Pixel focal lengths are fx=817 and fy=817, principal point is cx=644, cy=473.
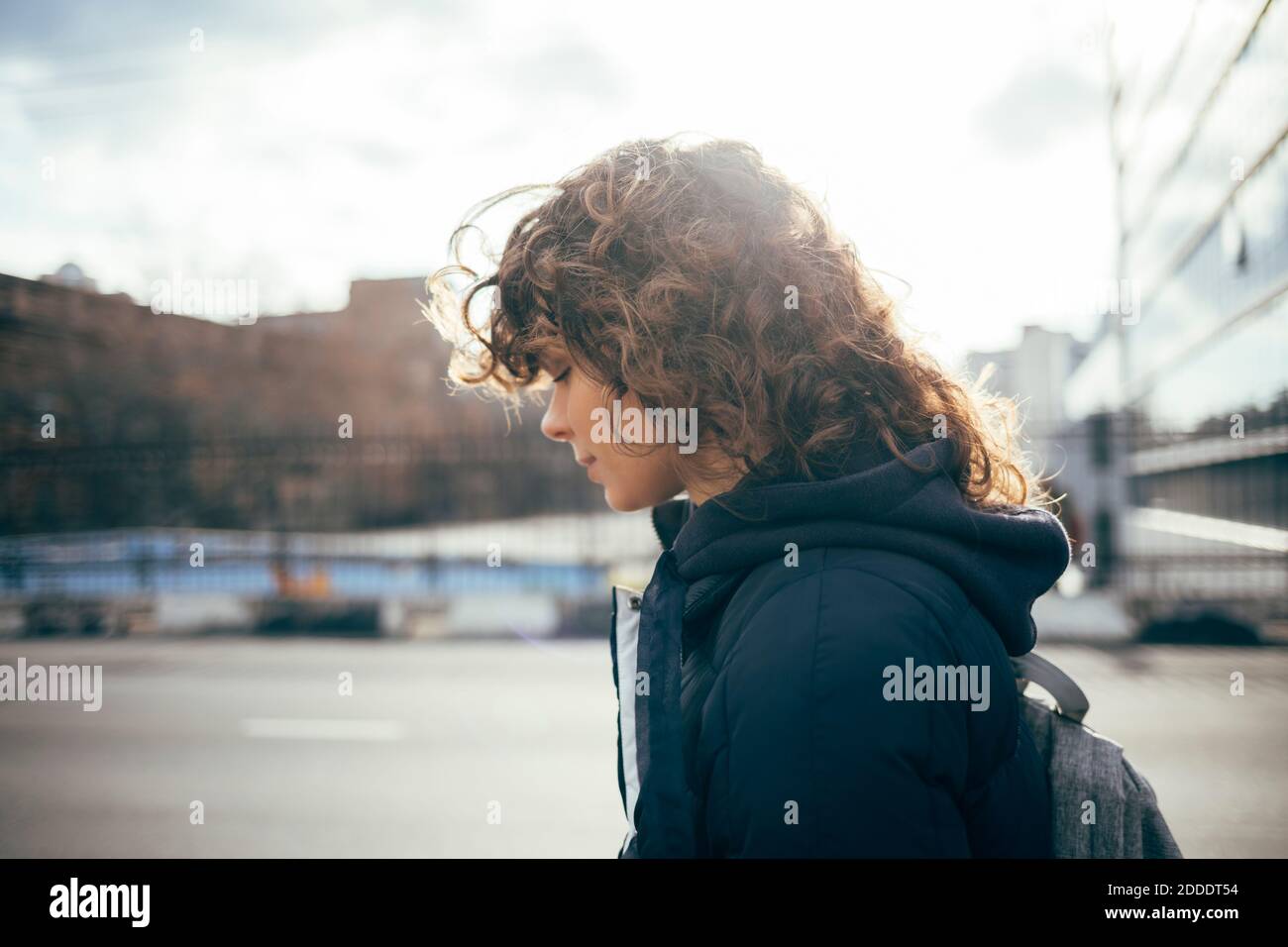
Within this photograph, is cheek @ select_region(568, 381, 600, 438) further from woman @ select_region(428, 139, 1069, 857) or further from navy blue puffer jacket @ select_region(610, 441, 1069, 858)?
navy blue puffer jacket @ select_region(610, 441, 1069, 858)

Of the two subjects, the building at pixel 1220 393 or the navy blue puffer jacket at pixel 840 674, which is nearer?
the navy blue puffer jacket at pixel 840 674

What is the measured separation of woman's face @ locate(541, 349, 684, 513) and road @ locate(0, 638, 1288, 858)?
3.09 metres

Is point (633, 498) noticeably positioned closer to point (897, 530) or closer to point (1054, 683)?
point (897, 530)

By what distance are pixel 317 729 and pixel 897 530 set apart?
6.21 meters

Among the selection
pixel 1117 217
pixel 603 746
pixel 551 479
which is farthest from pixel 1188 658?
pixel 1117 217

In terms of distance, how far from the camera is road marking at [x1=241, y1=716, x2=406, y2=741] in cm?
601

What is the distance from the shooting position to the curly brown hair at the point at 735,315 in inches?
45.0

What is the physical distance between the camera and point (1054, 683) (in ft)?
4.07
